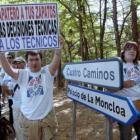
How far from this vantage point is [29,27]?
254 centimetres

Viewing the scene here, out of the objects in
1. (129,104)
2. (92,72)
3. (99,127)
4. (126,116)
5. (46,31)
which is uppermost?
(46,31)

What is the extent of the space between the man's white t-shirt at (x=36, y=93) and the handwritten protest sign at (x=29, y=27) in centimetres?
36

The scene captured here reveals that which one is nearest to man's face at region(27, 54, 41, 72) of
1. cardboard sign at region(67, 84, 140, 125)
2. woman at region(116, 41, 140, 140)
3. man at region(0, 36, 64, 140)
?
man at region(0, 36, 64, 140)

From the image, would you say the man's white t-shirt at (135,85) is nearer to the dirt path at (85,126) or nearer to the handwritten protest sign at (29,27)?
the handwritten protest sign at (29,27)

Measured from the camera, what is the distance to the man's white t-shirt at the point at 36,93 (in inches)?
96.7

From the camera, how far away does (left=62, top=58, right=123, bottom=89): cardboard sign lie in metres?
1.95

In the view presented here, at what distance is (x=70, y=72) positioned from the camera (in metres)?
3.15

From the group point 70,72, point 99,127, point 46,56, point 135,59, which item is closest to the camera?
point 135,59

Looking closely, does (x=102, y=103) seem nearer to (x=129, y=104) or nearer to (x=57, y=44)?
(x=129, y=104)

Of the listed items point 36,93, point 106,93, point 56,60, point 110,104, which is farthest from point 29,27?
point 110,104

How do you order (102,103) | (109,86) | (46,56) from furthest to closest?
(46,56) < (102,103) < (109,86)

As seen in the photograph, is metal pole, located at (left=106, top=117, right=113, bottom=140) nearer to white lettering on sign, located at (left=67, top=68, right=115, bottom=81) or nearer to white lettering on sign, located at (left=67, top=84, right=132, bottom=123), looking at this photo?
white lettering on sign, located at (left=67, top=84, right=132, bottom=123)

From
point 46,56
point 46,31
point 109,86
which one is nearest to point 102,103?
point 109,86

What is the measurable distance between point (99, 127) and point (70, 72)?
2.96 m
